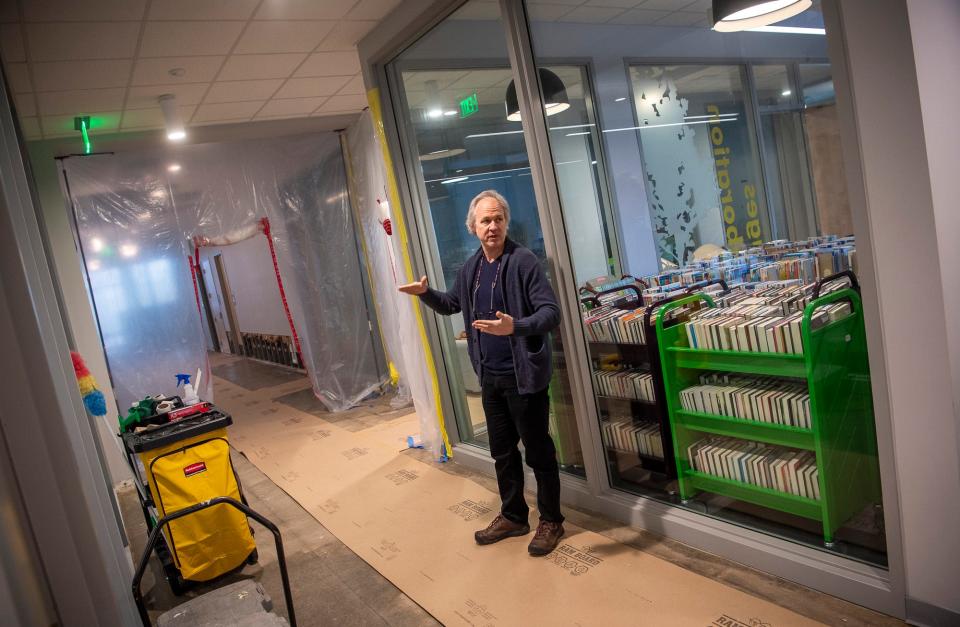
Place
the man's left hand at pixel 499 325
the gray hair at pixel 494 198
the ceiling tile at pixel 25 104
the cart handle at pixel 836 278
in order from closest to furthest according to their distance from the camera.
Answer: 1. the cart handle at pixel 836 278
2. the man's left hand at pixel 499 325
3. the gray hair at pixel 494 198
4. the ceiling tile at pixel 25 104

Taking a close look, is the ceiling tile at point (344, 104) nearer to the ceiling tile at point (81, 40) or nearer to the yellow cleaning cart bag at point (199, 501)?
the ceiling tile at point (81, 40)

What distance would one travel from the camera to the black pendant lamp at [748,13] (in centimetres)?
227

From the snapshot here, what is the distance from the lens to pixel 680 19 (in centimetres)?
316

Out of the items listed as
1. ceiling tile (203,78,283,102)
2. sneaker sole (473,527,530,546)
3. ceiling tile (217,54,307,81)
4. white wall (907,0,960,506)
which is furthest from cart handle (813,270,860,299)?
ceiling tile (203,78,283,102)

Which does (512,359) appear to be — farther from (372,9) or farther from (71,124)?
(71,124)

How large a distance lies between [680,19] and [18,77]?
3.64 metres

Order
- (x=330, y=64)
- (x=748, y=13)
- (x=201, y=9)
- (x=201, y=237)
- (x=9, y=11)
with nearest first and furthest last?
(x=748, y=13), (x=9, y=11), (x=201, y=9), (x=330, y=64), (x=201, y=237)

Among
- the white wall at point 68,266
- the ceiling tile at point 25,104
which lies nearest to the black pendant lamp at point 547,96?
the ceiling tile at point 25,104

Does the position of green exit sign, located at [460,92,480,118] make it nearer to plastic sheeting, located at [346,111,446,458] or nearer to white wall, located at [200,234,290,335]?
plastic sheeting, located at [346,111,446,458]

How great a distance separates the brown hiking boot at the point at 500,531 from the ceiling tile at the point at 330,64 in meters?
3.16

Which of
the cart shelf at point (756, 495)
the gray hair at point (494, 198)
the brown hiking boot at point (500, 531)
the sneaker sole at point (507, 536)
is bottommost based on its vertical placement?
the sneaker sole at point (507, 536)

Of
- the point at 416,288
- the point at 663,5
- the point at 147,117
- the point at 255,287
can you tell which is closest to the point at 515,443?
the point at 416,288

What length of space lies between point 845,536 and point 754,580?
36 centimetres

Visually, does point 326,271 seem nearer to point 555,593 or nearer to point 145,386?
point 145,386
